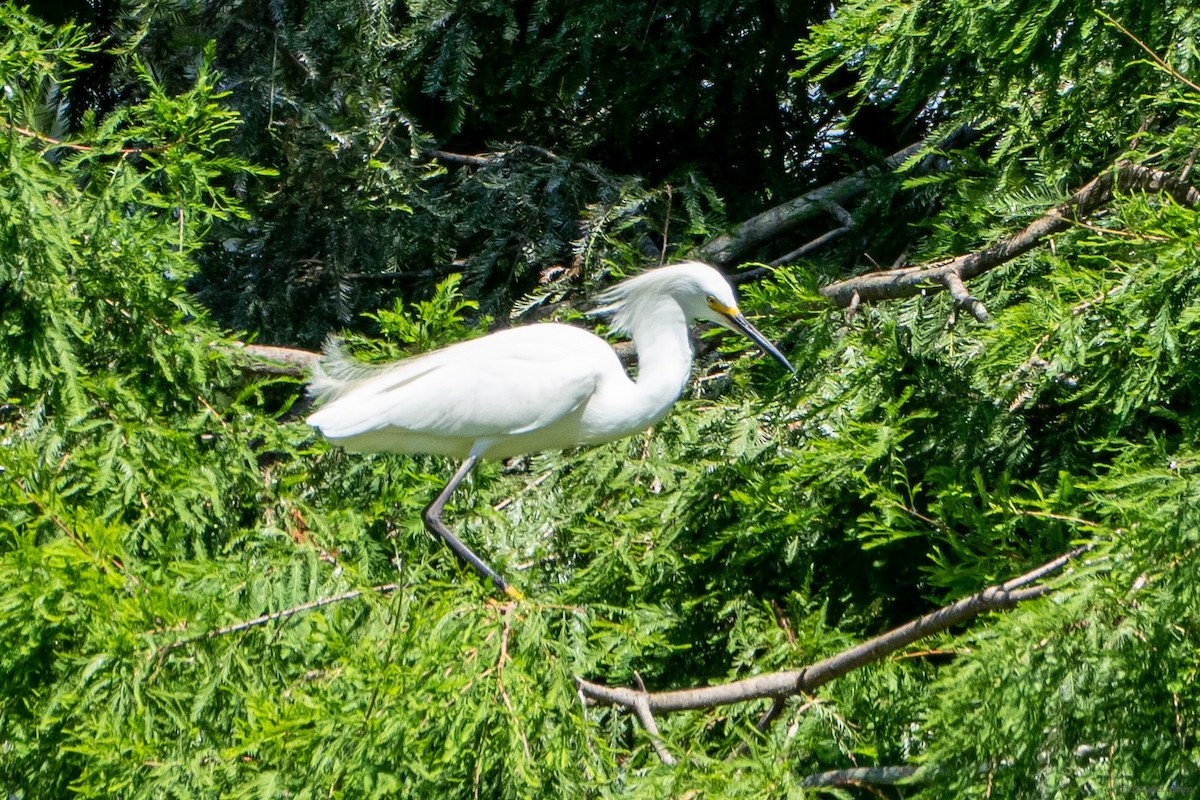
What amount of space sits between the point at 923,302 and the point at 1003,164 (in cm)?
63

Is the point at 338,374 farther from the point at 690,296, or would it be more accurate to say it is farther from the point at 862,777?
the point at 862,777

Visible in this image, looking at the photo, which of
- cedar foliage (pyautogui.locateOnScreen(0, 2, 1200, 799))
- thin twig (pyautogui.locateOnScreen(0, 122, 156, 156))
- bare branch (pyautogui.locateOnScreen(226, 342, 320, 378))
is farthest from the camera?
bare branch (pyautogui.locateOnScreen(226, 342, 320, 378))

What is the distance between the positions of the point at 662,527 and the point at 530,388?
1.66 feet

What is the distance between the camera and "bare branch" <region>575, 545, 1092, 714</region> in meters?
2.29

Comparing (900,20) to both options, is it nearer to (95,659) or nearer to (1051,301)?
(1051,301)

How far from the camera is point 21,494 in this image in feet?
8.32

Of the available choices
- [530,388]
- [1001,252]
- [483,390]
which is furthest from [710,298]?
[1001,252]

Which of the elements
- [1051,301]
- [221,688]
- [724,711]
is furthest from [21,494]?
[1051,301]

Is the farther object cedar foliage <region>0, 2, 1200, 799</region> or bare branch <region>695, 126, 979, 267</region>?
bare branch <region>695, 126, 979, 267</region>

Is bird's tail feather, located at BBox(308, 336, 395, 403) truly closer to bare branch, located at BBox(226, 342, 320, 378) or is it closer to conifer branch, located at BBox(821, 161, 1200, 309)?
bare branch, located at BBox(226, 342, 320, 378)

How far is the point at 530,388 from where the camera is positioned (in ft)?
10.7

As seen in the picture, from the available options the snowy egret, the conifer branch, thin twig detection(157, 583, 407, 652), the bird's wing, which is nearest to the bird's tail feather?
the snowy egret

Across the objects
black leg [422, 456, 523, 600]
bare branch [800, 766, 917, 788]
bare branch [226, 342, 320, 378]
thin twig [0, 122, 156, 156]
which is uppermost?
thin twig [0, 122, 156, 156]

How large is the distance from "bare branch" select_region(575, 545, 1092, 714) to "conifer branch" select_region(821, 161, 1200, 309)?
0.96m
